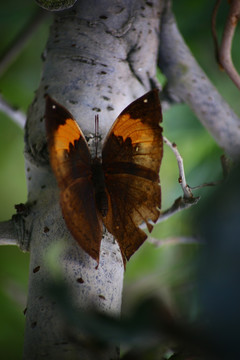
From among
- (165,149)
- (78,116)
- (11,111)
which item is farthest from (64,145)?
(165,149)

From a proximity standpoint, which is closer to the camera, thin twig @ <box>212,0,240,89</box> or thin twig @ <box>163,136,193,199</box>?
thin twig @ <box>163,136,193,199</box>

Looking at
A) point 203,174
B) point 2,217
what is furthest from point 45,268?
point 2,217

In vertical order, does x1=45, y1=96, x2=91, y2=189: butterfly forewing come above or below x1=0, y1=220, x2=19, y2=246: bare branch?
above

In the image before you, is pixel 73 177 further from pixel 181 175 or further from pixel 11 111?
pixel 11 111

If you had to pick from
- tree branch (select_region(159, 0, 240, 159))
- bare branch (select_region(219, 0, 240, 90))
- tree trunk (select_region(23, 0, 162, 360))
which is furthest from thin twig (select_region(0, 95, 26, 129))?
bare branch (select_region(219, 0, 240, 90))

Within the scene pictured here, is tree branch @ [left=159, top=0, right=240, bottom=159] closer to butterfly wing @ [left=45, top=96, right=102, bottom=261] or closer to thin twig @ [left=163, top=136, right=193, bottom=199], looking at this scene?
thin twig @ [left=163, top=136, right=193, bottom=199]
